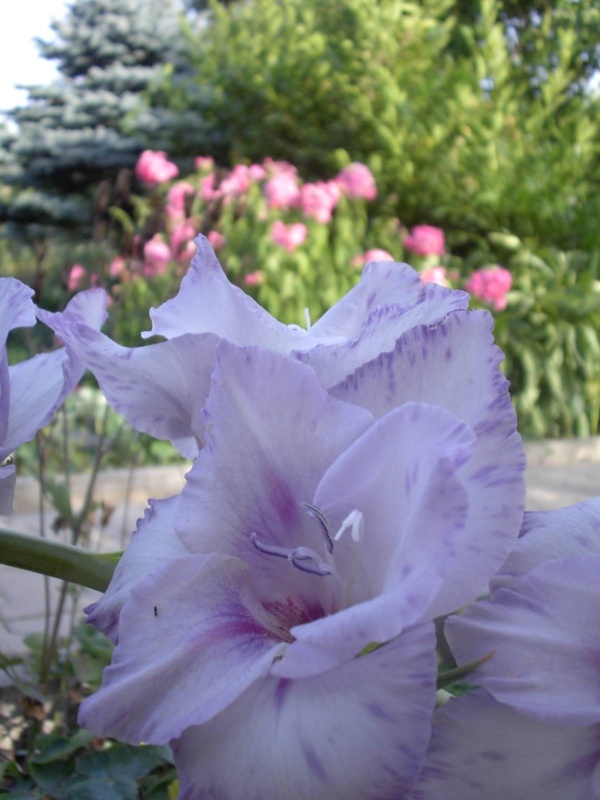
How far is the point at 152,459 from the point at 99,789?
14.6ft

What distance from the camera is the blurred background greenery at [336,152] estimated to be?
5789 millimetres

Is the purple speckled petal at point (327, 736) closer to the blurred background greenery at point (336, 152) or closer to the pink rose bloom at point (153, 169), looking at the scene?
the blurred background greenery at point (336, 152)

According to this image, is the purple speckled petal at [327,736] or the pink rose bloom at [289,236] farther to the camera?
the pink rose bloom at [289,236]

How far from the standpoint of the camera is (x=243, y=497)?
0.37 meters

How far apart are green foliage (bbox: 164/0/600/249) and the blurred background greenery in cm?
2

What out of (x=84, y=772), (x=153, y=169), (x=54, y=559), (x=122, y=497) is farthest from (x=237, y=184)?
(x=54, y=559)

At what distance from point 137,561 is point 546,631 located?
16 centimetres

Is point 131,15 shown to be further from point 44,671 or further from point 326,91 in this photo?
point 44,671

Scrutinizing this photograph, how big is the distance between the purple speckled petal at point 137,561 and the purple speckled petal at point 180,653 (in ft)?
0.05

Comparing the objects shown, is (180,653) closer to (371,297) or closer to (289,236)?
(371,297)

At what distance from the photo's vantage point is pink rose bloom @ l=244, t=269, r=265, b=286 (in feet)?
16.9

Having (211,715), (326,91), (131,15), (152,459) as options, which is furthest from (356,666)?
(131,15)

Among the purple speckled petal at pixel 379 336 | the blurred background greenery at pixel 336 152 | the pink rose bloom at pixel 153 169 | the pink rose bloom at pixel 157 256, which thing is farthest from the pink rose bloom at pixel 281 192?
the purple speckled petal at pixel 379 336

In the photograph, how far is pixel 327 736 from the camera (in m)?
0.28
